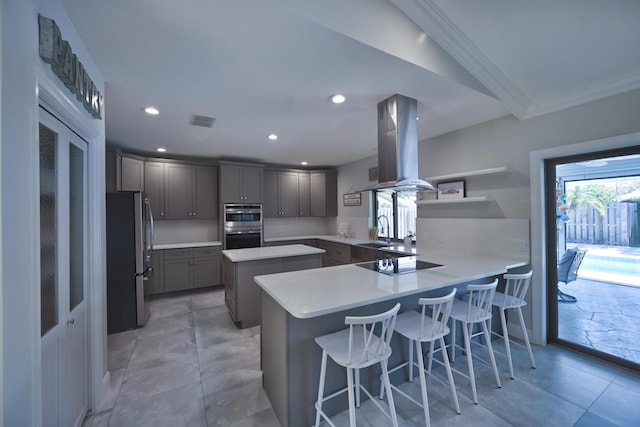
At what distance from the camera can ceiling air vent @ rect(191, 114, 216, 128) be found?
2.85 meters

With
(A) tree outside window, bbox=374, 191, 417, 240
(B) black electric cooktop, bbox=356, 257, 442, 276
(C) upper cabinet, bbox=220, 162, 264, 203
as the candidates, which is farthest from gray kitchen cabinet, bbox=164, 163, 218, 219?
(B) black electric cooktop, bbox=356, 257, 442, 276

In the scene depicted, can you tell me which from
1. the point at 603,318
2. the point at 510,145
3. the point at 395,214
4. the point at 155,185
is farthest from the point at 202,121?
the point at 603,318

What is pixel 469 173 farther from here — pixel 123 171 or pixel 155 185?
pixel 123 171

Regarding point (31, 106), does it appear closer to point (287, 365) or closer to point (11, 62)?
point (11, 62)

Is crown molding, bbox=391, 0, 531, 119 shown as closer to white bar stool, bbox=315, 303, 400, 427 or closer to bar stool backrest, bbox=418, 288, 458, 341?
bar stool backrest, bbox=418, 288, 458, 341

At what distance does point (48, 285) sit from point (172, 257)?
3.19 metres

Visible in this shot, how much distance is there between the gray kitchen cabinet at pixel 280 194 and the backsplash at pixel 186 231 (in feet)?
3.70

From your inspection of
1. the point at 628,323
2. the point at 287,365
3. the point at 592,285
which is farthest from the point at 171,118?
the point at 628,323

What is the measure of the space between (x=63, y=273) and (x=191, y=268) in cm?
314

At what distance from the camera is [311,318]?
1735 millimetres

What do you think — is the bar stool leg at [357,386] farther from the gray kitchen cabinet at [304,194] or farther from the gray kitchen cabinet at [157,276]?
the gray kitchen cabinet at [304,194]

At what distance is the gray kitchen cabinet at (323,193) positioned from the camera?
5859 mm

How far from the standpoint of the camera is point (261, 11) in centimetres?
135

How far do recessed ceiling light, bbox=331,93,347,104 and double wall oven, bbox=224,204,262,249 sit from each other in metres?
3.13
